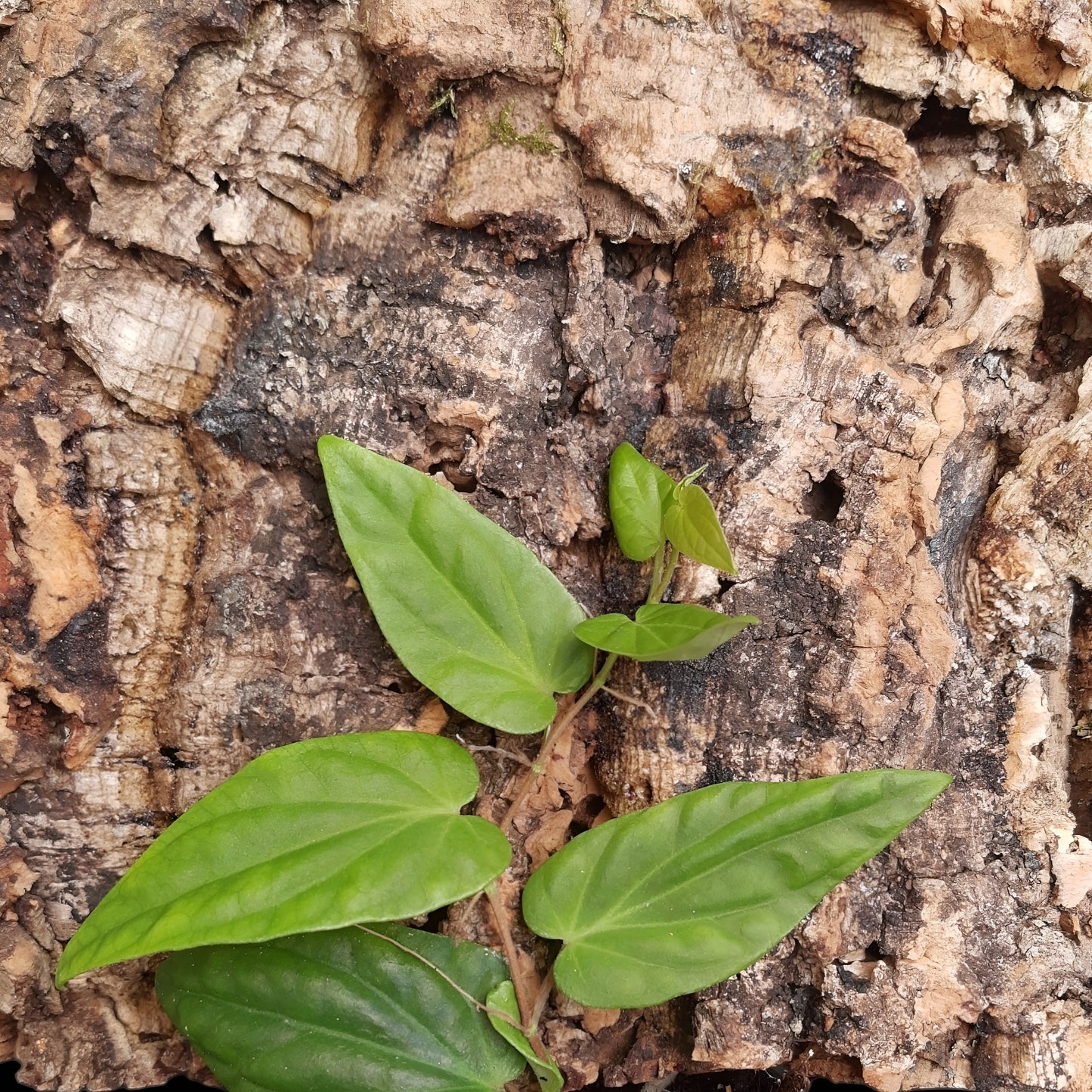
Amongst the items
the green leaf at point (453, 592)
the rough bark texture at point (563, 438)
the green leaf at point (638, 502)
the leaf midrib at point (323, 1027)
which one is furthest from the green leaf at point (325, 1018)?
the green leaf at point (638, 502)

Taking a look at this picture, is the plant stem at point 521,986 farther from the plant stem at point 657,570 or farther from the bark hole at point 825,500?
the bark hole at point 825,500

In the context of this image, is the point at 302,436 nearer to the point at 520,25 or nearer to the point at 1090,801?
the point at 520,25

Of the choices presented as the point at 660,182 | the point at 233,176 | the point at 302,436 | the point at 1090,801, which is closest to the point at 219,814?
the point at 302,436

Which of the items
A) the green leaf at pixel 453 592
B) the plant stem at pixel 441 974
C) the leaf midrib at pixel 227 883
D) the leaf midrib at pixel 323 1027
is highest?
the green leaf at pixel 453 592

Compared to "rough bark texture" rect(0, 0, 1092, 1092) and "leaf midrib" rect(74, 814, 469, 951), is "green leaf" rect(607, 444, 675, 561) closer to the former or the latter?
"rough bark texture" rect(0, 0, 1092, 1092)

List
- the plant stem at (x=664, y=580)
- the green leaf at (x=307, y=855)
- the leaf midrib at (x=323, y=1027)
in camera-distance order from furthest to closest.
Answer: the plant stem at (x=664, y=580), the leaf midrib at (x=323, y=1027), the green leaf at (x=307, y=855)

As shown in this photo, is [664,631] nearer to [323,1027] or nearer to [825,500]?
[825,500]

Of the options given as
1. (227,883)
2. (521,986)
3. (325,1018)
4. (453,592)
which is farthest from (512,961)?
(453,592)
